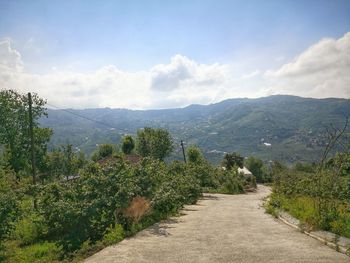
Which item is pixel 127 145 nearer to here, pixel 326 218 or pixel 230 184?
pixel 230 184

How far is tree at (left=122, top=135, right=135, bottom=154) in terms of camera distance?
74188 mm

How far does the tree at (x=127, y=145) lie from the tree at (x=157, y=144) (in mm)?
3353

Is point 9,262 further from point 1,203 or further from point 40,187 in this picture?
point 40,187

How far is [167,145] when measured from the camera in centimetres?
7625

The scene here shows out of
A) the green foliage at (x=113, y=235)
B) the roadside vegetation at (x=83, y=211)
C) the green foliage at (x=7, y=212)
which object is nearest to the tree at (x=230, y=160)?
the roadside vegetation at (x=83, y=211)

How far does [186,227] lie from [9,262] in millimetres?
6433

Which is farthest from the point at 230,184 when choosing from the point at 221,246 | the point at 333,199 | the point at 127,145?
the point at 221,246

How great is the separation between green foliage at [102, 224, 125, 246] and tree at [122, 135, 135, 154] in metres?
61.6

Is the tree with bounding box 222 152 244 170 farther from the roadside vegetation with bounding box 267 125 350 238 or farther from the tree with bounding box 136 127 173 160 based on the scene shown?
the roadside vegetation with bounding box 267 125 350 238

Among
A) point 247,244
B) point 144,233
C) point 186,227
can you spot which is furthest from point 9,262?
point 247,244

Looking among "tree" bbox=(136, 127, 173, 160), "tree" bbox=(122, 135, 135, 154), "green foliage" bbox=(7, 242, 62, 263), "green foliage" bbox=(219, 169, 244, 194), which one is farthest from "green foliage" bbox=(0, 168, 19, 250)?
"tree" bbox=(136, 127, 173, 160)

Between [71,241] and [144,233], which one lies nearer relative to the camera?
[71,241]

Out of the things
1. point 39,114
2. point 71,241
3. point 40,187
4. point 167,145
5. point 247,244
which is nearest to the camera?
point 247,244

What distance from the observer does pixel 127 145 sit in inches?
2931
